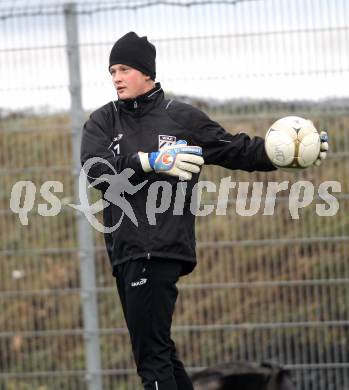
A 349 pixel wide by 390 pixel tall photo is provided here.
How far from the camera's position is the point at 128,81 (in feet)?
18.9

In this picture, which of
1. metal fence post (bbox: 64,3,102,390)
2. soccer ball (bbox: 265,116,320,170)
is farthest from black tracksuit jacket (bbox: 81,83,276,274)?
metal fence post (bbox: 64,3,102,390)

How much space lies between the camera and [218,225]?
303 inches

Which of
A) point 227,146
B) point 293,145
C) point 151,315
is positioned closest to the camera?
point 151,315

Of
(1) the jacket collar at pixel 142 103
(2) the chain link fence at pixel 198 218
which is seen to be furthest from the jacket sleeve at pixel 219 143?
(2) the chain link fence at pixel 198 218

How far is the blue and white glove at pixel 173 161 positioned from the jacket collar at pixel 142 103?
33 centimetres

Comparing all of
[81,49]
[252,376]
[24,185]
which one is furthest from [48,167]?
[252,376]

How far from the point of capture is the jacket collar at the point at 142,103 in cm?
575

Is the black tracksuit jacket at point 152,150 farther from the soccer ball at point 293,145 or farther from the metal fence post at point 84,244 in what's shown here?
the metal fence post at point 84,244

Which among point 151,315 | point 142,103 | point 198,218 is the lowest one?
point 151,315

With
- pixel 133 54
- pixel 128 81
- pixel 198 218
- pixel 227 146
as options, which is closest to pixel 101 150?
pixel 128 81

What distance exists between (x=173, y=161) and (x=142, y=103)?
0.47m

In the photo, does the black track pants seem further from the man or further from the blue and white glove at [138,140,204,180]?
the blue and white glove at [138,140,204,180]

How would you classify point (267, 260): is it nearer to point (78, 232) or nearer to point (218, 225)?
point (218, 225)

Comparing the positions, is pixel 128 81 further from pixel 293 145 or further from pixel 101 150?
pixel 293 145
